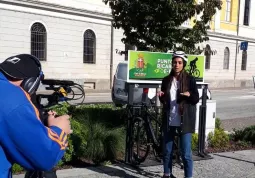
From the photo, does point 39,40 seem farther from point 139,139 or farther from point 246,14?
point 246,14

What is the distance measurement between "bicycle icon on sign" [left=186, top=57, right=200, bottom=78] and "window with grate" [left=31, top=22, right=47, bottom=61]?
15.5 meters

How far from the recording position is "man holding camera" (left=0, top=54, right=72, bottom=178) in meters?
1.51

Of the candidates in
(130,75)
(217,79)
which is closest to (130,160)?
(130,75)

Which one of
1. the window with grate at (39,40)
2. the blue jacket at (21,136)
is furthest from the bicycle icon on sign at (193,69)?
the window with grate at (39,40)

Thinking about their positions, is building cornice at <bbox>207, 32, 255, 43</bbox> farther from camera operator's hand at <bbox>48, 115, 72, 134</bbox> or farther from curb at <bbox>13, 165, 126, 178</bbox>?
camera operator's hand at <bbox>48, 115, 72, 134</bbox>

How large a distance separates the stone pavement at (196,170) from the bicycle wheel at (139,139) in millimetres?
206

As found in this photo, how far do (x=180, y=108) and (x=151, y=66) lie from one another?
175cm

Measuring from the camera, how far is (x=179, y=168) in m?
5.80

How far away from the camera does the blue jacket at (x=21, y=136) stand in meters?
1.51

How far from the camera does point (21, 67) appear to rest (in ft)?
5.75

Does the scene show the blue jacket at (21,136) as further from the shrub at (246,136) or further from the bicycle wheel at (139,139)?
the shrub at (246,136)

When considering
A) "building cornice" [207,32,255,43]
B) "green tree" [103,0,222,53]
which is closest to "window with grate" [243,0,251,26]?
"building cornice" [207,32,255,43]

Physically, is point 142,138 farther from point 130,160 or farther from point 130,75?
point 130,75

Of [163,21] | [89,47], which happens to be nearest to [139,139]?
[163,21]
